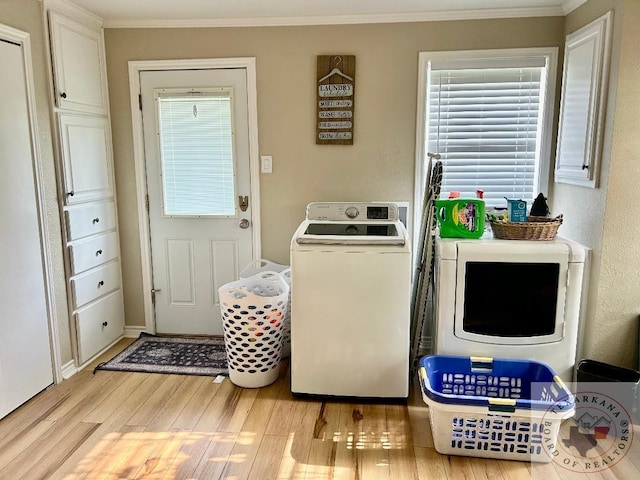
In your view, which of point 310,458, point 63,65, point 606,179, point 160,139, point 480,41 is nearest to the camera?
point 310,458

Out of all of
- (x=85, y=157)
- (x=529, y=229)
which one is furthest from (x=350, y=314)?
(x=85, y=157)

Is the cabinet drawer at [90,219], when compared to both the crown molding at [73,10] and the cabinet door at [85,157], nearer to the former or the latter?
the cabinet door at [85,157]

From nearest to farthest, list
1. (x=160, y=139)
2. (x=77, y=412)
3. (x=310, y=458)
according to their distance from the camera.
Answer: (x=310, y=458)
(x=77, y=412)
(x=160, y=139)

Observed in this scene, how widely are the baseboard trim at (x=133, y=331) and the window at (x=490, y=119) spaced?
2.19 m

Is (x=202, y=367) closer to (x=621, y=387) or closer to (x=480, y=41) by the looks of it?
(x=621, y=387)

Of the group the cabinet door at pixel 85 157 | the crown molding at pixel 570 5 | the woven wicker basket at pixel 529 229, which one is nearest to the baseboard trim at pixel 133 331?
the cabinet door at pixel 85 157

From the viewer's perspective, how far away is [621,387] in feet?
7.32

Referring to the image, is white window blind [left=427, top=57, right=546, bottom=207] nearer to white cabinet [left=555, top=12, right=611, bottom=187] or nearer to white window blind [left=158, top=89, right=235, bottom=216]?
white cabinet [left=555, top=12, right=611, bottom=187]

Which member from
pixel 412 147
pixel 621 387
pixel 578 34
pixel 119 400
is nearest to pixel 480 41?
pixel 578 34

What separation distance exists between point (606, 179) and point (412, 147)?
1129 mm

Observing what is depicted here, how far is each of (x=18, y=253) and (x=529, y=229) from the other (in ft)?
8.60

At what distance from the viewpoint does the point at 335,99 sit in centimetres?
298

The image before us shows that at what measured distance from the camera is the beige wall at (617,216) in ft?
7.04

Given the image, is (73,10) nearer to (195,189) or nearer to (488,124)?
(195,189)
